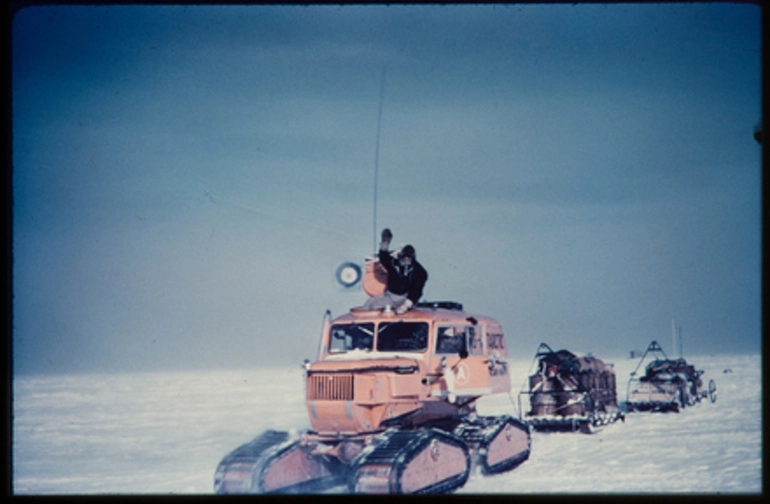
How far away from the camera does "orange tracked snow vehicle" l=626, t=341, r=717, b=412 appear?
704 inches

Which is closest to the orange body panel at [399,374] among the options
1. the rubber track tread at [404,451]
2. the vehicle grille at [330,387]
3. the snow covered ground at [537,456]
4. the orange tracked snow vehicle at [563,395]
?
the vehicle grille at [330,387]

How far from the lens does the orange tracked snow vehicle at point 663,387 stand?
704 inches

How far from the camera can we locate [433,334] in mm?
11492

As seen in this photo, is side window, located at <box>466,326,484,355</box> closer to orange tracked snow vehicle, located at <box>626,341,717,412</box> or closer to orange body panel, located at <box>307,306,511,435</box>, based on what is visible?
orange body panel, located at <box>307,306,511,435</box>

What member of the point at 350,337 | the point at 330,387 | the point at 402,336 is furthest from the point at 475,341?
the point at 330,387

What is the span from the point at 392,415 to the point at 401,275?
216cm

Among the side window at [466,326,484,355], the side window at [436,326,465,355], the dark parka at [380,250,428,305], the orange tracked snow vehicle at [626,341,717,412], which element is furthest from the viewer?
the orange tracked snow vehicle at [626,341,717,412]

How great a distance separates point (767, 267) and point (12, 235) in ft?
28.1

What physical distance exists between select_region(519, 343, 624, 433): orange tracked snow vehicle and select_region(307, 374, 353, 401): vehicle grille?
16.8 feet

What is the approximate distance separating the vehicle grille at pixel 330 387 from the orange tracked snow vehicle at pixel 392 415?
13mm

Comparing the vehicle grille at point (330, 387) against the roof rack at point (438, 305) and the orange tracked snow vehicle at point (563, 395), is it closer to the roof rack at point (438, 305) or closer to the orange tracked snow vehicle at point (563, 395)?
the roof rack at point (438, 305)

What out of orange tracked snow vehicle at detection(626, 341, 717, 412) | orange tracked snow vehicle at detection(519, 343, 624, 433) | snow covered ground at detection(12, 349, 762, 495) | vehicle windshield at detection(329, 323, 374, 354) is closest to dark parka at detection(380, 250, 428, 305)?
vehicle windshield at detection(329, 323, 374, 354)

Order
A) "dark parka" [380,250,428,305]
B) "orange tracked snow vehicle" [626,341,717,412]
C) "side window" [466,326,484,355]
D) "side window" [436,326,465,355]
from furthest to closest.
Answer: "orange tracked snow vehicle" [626,341,717,412] → "dark parka" [380,250,428,305] → "side window" [466,326,484,355] → "side window" [436,326,465,355]

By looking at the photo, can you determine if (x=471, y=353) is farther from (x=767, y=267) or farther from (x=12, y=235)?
(x=12, y=235)
